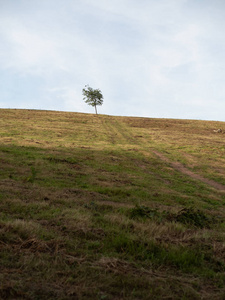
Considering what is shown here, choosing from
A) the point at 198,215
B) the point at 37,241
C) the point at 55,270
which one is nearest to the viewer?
the point at 55,270

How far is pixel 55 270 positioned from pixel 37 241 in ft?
3.58

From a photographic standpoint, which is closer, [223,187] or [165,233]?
[165,233]

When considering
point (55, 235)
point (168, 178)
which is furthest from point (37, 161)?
point (55, 235)

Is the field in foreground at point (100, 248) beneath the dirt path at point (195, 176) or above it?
above

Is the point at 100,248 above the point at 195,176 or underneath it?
above

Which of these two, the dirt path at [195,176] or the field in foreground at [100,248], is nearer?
the field in foreground at [100,248]

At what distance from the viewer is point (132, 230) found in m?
6.19

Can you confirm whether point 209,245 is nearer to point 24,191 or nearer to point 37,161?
point 24,191

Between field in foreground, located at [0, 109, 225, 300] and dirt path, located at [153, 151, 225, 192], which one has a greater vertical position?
field in foreground, located at [0, 109, 225, 300]

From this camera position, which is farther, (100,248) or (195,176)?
(195,176)

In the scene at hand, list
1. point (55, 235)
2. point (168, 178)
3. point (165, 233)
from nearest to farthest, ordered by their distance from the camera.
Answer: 1. point (55, 235)
2. point (165, 233)
3. point (168, 178)

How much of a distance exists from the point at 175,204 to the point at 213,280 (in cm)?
665

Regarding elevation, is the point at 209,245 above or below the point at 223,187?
above

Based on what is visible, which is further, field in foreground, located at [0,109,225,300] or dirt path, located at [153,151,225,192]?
dirt path, located at [153,151,225,192]
